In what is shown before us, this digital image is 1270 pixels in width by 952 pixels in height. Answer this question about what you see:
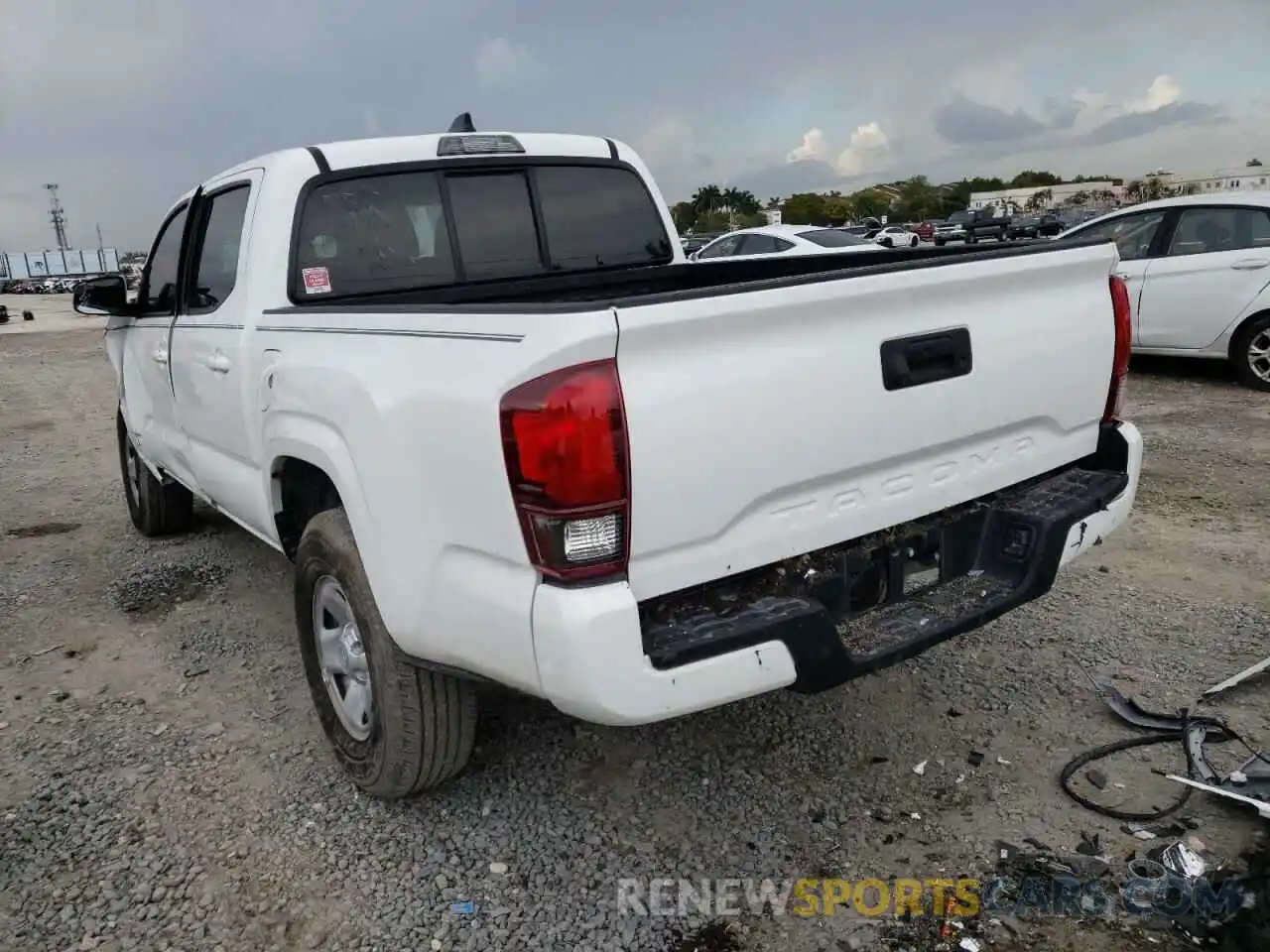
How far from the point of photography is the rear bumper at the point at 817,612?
6.79ft

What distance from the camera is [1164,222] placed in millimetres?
8828

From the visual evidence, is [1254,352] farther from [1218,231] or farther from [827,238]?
[827,238]

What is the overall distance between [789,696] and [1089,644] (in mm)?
1272

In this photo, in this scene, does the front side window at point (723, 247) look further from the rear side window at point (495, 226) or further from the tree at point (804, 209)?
the tree at point (804, 209)

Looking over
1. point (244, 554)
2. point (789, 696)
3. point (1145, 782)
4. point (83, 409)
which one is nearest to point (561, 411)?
point (789, 696)

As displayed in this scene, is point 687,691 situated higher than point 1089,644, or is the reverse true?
point 687,691

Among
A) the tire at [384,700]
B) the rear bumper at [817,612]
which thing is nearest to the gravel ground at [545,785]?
the tire at [384,700]

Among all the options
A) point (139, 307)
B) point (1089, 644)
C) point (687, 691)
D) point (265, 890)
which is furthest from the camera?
point (139, 307)

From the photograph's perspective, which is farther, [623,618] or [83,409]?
[83,409]

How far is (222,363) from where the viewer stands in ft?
11.8


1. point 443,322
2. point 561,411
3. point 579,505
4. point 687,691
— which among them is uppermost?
point 443,322

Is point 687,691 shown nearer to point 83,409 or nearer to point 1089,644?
point 1089,644

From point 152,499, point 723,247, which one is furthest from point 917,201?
point 152,499

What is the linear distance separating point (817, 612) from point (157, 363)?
3.66 meters
